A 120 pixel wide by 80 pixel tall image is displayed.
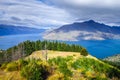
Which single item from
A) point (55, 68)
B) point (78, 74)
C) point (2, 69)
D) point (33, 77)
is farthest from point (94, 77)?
point (2, 69)

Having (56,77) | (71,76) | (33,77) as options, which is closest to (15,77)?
(33,77)

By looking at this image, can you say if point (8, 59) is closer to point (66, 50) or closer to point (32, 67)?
point (66, 50)

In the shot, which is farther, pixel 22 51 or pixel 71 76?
pixel 22 51

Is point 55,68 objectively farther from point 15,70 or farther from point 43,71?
point 15,70

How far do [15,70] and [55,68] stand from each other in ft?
43.6

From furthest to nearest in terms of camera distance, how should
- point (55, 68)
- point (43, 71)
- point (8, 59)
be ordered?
1. point (8, 59)
2. point (55, 68)
3. point (43, 71)

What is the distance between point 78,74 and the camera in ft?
260

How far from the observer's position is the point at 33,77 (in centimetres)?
6562

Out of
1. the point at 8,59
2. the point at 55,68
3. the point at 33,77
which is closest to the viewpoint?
the point at 33,77

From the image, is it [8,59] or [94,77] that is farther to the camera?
[8,59]

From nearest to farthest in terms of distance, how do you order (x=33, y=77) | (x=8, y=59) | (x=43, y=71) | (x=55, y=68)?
(x=33, y=77)
(x=43, y=71)
(x=55, y=68)
(x=8, y=59)

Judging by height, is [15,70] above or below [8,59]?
above

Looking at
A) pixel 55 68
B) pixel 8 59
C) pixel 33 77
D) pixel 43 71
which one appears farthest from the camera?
pixel 8 59

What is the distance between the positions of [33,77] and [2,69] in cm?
1909
